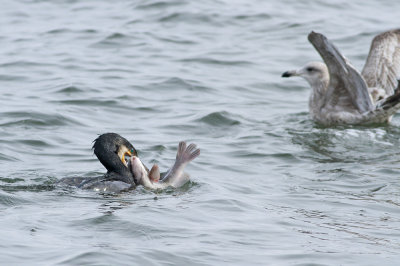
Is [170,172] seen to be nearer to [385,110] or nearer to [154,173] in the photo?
[154,173]

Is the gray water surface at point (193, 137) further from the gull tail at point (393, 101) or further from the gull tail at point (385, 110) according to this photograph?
the gull tail at point (393, 101)

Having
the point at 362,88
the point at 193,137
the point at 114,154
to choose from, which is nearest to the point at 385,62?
the point at 362,88

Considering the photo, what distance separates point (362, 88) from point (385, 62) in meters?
0.73

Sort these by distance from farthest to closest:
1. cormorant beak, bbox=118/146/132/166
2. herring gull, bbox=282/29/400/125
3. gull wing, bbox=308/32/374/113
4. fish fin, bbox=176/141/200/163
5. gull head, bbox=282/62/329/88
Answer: gull head, bbox=282/62/329/88, herring gull, bbox=282/29/400/125, gull wing, bbox=308/32/374/113, cormorant beak, bbox=118/146/132/166, fish fin, bbox=176/141/200/163

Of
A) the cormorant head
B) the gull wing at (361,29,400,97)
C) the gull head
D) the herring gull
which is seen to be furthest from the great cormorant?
the gull wing at (361,29,400,97)

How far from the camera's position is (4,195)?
7.58 metres

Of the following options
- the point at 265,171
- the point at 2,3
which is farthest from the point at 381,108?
the point at 2,3

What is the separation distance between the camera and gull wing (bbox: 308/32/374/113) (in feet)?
36.5

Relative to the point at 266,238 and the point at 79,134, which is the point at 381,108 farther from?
the point at 266,238

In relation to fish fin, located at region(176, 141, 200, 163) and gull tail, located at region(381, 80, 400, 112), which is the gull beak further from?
fish fin, located at region(176, 141, 200, 163)

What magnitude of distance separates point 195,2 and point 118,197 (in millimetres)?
11532

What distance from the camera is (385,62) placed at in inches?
485

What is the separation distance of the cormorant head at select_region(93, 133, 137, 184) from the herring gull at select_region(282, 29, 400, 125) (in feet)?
13.7

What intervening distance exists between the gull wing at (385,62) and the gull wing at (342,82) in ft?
1.52
